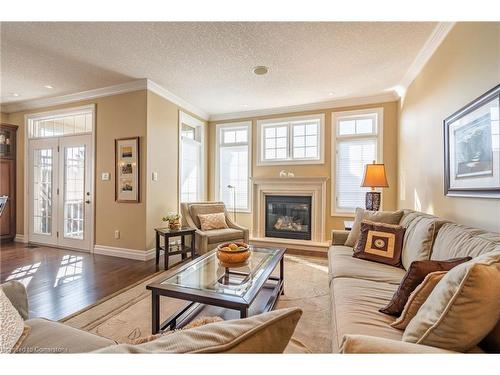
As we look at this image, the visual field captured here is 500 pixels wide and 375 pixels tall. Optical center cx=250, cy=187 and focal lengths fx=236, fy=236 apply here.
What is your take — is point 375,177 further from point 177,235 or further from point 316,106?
point 177,235

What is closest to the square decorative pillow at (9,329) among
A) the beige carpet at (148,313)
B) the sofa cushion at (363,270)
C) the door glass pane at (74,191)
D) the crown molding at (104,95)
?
the beige carpet at (148,313)

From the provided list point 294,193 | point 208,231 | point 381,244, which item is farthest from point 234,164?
point 381,244

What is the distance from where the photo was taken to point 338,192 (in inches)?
167

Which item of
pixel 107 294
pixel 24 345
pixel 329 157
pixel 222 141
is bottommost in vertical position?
pixel 107 294

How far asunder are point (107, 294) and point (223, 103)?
345 cm

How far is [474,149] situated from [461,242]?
0.79 metres


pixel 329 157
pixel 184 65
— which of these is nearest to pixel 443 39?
pixel 329 157

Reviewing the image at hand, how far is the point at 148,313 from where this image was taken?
203cm

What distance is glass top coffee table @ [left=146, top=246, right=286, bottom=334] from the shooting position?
1.46 m

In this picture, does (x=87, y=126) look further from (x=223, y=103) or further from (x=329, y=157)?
(x=329, y=157)

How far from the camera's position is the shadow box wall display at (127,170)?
3.54 m

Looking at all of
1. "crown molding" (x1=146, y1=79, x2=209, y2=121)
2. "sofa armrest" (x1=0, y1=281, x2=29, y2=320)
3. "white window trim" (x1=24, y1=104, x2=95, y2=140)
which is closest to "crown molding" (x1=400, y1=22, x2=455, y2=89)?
"crown molding" (x1=146, y1=79, x2=209, y2=121)

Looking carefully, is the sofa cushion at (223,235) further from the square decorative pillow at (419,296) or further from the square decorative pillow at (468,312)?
the square decorative pillow at (468,312)

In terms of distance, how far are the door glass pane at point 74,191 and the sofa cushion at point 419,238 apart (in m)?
4.53
